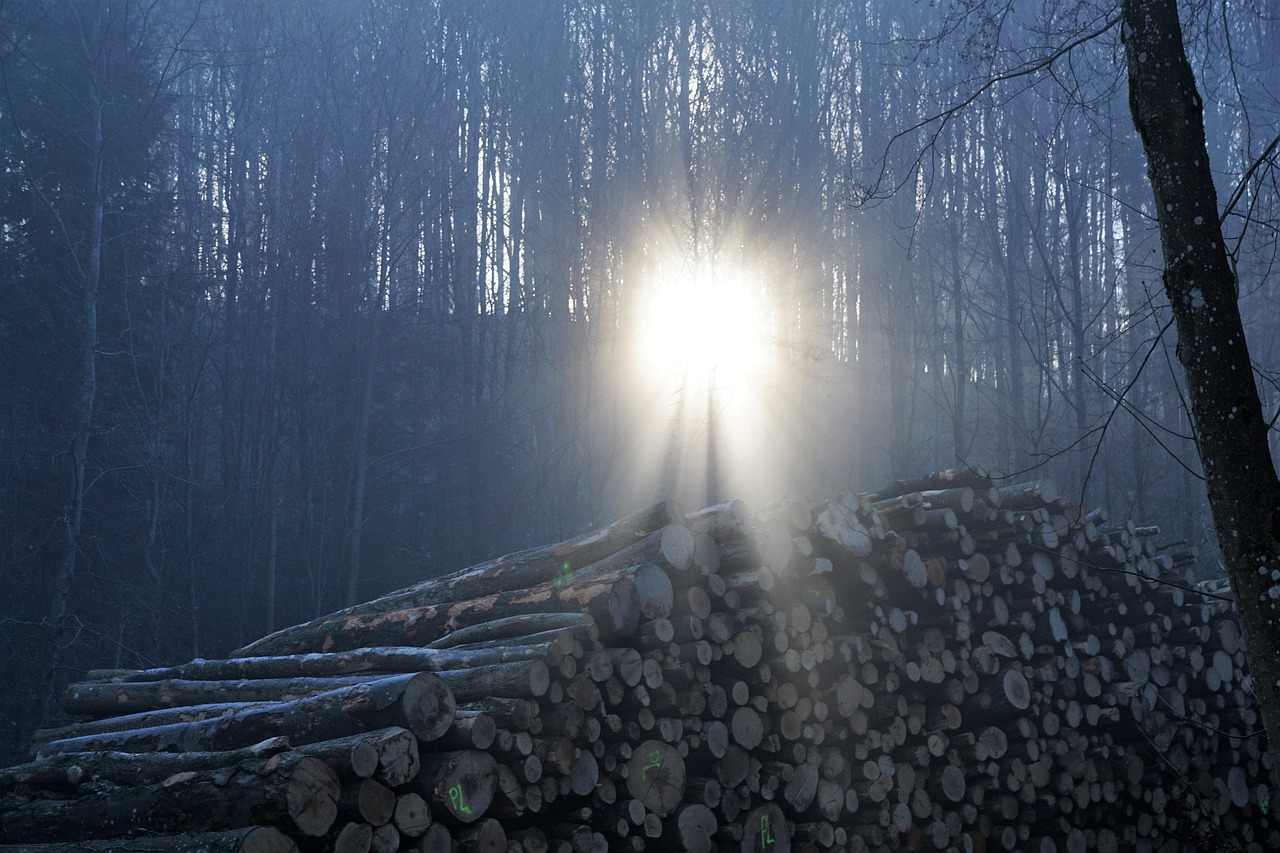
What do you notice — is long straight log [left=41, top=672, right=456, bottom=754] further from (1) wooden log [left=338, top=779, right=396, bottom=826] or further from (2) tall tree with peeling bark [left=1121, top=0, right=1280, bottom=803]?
(2) tall tree with peeling bark [left=1121, top=0, right=1280, bottom=803]

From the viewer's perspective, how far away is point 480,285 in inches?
777

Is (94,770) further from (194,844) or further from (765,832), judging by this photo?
(765,832)

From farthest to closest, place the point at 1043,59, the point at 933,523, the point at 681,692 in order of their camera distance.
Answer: the point at 933,523 → the point at 681,692 → the point at 1043,59

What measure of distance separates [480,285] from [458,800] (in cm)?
1579

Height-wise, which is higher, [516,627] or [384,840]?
[516,627]

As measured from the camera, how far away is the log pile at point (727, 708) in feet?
15.5

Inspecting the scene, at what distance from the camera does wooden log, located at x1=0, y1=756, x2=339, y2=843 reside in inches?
165

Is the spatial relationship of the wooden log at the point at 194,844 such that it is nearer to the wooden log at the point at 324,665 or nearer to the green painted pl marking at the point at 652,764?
the wooden log at the point at 324,665

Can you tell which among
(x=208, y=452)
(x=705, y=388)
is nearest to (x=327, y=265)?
(x=208, y=452)

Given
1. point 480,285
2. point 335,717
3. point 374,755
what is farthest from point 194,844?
point 480,285

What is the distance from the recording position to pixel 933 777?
696 centimetres

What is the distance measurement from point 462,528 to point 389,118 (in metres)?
6.88

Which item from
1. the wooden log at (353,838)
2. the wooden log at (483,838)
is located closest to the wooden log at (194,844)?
the wooden log at (353,838)

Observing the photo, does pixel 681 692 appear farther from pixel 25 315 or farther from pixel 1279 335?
pixel 1279 335
